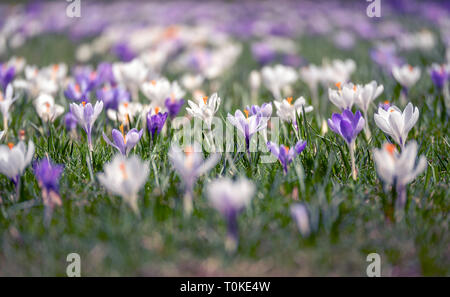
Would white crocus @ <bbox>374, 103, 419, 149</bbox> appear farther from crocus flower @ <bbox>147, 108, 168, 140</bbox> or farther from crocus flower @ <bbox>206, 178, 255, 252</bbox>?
crocus flower @ <bbox>147, 108, 168, 140</bbox>

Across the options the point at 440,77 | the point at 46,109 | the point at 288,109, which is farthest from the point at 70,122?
the point at 440,77

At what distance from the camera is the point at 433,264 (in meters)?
1.41

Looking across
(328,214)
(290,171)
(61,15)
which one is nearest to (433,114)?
(290,171)

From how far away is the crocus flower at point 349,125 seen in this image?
182 centimetres

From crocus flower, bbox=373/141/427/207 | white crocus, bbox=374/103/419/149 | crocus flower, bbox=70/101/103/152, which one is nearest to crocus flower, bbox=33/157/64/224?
crocus flower, bbox=70/101/103/152

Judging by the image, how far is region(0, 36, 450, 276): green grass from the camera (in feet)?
4.63

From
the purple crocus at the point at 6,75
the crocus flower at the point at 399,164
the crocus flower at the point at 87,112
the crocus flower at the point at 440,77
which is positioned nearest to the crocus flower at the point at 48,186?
the crocus flower at the point at 87,112

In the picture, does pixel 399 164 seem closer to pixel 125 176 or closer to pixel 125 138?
pixel 125 176

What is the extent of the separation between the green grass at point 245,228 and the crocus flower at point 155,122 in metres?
0.15

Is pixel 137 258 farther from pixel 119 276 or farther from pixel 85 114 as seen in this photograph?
pixel 85 114

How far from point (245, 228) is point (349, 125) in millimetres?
699

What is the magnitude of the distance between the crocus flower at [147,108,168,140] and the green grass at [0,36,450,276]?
145 millimetres

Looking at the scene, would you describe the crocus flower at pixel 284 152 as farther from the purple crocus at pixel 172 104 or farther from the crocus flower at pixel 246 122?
the purple crocus at pixel 172 104

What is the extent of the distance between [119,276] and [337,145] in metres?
1.23
